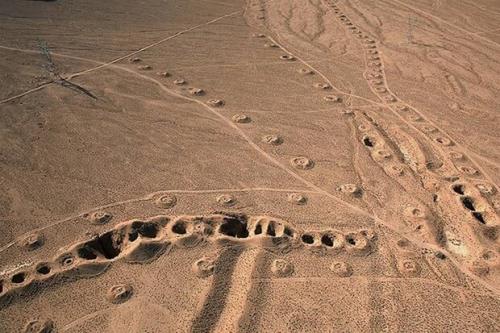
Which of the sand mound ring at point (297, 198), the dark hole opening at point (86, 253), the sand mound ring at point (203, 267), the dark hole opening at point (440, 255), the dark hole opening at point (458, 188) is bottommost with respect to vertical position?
the dark hole opening at point (86, 253)

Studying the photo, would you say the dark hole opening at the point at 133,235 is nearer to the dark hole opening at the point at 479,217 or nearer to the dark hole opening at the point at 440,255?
the dark hole opening at the point at 440,255

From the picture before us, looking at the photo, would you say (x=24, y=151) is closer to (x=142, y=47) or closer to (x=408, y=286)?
(x=142, y=47)

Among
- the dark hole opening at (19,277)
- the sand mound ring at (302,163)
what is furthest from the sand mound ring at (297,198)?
the dark hole opening at (19,277)

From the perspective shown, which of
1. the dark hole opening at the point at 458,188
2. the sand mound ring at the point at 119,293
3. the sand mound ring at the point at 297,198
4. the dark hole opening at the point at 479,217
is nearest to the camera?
the sand mound ring at the point at 119,293

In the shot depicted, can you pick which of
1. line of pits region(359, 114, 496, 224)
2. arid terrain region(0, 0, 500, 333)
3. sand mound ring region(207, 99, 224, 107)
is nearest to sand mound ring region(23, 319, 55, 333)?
arid terrain region(0, 0, 500, 333)

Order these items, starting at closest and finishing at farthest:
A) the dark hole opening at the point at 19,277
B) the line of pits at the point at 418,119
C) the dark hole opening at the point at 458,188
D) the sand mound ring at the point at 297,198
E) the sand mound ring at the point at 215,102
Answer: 1. the dark hole opening at the point at 19,277
2. the sand mound ring at the point at 297,198
3. the dark hole opening at the point at 458,188
4. the line of pits at the point at 418,119
5. the sand mound ring at the point at 215,102

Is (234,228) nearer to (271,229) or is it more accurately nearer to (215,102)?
(271,229)

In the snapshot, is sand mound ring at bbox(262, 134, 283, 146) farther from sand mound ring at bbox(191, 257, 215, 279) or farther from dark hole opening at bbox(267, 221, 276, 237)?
sand mound ring at bbox(191, 257, 215, 279)

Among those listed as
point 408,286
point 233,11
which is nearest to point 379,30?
point 233,11
